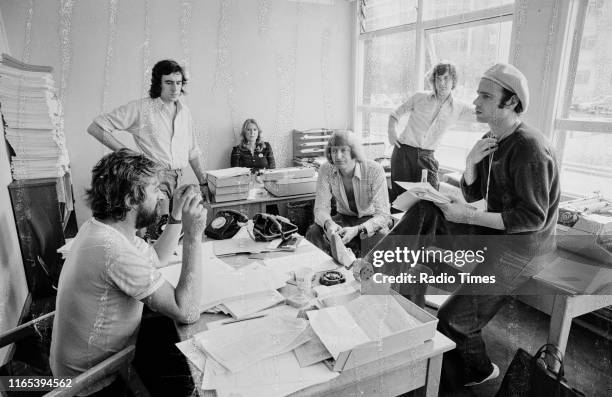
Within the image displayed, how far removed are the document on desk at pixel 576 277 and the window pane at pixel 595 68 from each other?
92cm

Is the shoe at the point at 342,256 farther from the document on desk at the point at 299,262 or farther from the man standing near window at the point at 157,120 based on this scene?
the man standing near window at the point at 157,120

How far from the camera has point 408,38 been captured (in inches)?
103

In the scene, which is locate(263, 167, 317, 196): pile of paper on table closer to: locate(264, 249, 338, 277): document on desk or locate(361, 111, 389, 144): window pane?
locate(361, 111, 389, 144): window pane

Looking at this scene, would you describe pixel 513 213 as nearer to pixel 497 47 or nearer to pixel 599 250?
pixel 599 250

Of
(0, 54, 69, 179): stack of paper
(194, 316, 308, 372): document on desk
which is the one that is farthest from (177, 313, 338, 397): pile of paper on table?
(0, 54, 69, 179): stack of paper

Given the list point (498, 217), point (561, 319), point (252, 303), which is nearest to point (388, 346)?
point (252, 303)

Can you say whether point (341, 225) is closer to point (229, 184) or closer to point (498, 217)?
point (229, 184)

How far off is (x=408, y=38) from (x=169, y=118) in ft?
5.71

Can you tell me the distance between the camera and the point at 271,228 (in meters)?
1.68

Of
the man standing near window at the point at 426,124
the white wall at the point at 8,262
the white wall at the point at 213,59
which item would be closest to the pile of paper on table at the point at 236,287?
the white wall at the point at 8,262

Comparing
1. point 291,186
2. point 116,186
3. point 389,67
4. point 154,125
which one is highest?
point 389,67

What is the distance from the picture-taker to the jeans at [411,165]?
108 inches

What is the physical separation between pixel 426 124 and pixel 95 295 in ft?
8.00

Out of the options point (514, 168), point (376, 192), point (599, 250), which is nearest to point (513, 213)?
point (514, 168)
